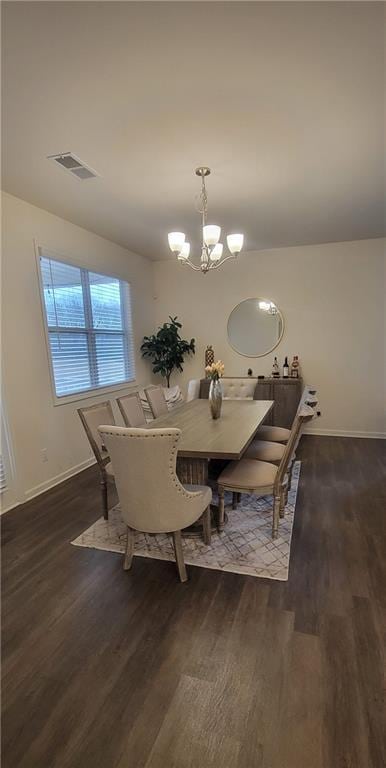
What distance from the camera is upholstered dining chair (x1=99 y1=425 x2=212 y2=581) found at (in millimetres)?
1738

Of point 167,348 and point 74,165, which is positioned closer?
point 74,165

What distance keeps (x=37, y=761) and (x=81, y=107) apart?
2913 mm

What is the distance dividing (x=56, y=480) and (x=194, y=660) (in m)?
2.50

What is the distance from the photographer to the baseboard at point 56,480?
330 centimetres

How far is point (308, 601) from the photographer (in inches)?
74.3

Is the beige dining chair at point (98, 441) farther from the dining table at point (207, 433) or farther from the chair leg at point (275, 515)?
the chair leg at point (275, 515)

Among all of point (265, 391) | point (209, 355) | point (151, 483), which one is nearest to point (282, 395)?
point (265, 391)

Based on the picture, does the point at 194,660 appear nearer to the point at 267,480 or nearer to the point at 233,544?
the point at 233,544

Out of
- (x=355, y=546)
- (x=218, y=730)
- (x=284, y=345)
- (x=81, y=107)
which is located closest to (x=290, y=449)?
(x=355, y=546)

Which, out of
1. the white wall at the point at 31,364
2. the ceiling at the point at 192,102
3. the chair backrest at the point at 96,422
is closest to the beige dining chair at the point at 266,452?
the chair backrest at the point at 96,422

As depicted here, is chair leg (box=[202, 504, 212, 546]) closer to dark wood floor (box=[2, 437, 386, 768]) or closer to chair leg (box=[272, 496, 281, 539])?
dark wood floor (box=[2, 437, 386, 768])

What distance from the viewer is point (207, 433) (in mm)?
2564

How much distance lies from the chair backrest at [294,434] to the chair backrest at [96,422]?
1337 millimetres

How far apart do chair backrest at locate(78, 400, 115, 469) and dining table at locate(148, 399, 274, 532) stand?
15.6 inches
